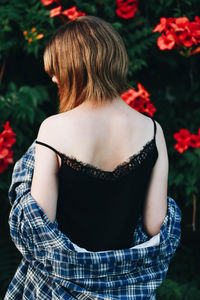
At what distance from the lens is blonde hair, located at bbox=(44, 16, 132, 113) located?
1483 mm

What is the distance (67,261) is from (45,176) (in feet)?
1.23

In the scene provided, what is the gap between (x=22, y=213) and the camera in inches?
61.0

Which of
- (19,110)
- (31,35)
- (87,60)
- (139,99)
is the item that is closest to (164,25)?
(139,99)

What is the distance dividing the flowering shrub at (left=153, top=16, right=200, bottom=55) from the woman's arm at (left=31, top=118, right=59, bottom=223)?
162cm

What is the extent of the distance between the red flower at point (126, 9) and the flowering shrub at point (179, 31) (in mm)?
383

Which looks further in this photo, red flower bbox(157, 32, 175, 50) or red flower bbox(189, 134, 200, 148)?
red flower bbox(189, 134, 200, 148)

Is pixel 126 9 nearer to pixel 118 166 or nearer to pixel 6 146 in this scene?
pixel 6 146

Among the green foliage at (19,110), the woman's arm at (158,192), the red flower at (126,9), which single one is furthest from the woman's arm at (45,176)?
the red flower at (126,9)

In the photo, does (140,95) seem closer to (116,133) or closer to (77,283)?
(116,133)

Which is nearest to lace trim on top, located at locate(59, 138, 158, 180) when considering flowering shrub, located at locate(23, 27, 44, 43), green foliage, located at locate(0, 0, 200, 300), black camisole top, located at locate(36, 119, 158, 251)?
black camisole top, located at locate(36, 119, 158, 251)

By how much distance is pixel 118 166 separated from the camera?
1.54 metres

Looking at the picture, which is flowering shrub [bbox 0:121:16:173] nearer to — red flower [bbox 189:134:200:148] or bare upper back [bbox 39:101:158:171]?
bare upper back [bbox 39:101:158:171]

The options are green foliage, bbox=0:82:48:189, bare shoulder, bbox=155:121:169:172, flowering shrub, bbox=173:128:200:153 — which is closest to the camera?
bare shoulder, bbox=155:121:169:172

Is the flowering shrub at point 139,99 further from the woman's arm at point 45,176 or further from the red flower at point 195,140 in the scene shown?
the woman's arm at point 45,176
